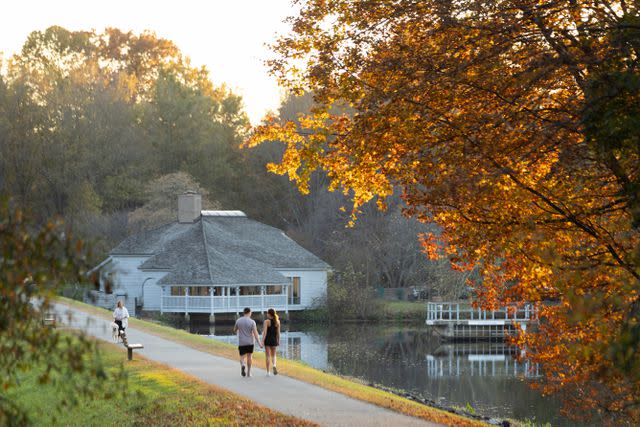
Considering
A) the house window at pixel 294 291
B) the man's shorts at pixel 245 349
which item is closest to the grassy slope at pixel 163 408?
the man's shorts at pixel 245 349

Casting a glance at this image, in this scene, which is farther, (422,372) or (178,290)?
(178,290)

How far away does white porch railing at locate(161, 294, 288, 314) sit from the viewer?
59000mm

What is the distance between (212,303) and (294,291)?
7.05 m

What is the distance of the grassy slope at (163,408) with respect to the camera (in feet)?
52.7

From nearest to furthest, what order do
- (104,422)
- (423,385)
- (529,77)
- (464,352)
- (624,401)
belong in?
1. (529,77)
2. (624,401)
3. (104,422)
4. (423,385)
5. (464,352)

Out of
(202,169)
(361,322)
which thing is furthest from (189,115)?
(361,322)

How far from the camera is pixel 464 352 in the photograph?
46.3 metres

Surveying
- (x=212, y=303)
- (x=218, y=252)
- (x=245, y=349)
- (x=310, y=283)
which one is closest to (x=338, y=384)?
(x=245, y=349)

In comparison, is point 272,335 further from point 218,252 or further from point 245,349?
point 218,252

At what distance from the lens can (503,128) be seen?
13195 mm

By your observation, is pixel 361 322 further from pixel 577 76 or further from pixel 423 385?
pixel 577 76

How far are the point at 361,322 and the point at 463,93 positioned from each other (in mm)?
45706

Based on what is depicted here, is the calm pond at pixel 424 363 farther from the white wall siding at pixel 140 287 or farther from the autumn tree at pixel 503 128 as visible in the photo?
the autumn tree at pixel 503 128

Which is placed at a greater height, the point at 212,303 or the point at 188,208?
the point at 188,208
